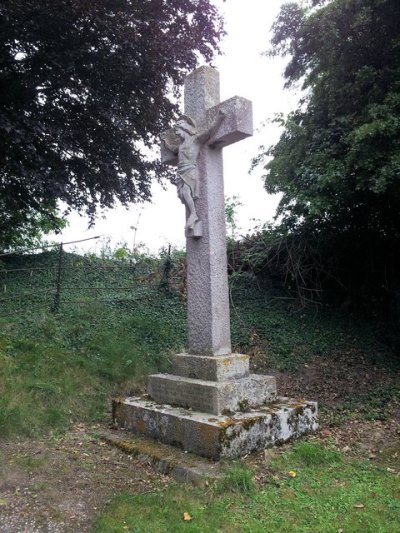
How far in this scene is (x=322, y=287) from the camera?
30.9 feet

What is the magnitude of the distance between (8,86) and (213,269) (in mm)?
7242

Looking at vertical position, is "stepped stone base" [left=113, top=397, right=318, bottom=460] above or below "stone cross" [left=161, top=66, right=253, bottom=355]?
below

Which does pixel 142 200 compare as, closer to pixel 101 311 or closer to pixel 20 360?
pixel 101 311

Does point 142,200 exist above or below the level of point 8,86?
below

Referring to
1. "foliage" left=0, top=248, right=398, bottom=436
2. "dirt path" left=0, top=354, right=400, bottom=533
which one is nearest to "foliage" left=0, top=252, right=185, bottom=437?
"foliage" left=0, top=248, right=398, bottom=436

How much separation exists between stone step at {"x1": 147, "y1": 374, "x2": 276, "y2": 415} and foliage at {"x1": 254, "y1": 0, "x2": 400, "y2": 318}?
3564mm

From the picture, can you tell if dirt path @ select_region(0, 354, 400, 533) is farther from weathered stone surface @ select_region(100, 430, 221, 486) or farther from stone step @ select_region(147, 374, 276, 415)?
stone step @ select_region(147, 374, 276, 415)

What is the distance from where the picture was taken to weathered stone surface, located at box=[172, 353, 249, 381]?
14.3 feet

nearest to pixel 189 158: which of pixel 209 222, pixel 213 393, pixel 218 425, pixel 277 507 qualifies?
pixel 209 222

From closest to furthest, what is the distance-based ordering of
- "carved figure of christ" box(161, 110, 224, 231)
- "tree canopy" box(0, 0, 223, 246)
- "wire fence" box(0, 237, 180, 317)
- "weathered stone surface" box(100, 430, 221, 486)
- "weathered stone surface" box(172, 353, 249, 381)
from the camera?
1. "weathered stone surface" box(100, 430, 221, 486)
2. "weathered stone surface" box(172, 353, 249, 381)
3. "carved figure of christ" box(161, 110, 224, 231)
4. "wire fence" box(0, 237, 180, 317)
5. "tree canopy" box(0, 0, 223, 246)

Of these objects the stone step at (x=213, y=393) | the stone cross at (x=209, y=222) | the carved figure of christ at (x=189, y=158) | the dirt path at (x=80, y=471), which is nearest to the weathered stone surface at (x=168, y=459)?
the dirt path at (x=80, y=471)

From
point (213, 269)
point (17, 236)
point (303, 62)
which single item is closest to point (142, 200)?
point (17, 236)

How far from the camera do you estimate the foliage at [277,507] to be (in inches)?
112

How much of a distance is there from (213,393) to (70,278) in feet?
20.0
